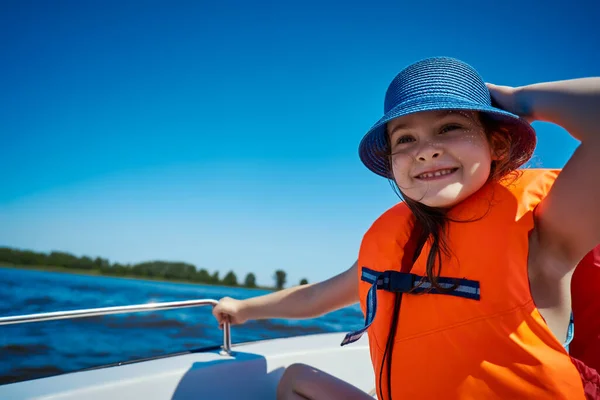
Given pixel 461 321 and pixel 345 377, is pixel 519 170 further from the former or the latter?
pixel 345 377

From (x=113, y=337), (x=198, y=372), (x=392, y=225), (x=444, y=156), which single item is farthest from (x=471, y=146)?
(x=113, y=337)

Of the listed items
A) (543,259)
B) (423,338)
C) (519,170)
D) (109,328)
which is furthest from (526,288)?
(109,328)

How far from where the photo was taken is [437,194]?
1172 millimetres

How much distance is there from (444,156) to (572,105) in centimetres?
33

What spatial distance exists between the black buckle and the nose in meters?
0.37

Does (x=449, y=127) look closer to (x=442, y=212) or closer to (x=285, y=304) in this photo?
(x=442, y=212)

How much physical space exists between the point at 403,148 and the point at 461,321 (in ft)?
1.79

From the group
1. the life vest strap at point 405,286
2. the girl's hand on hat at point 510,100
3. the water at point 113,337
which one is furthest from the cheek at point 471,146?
the water at point 113,337

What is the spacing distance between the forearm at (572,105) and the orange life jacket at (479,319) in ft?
0.84

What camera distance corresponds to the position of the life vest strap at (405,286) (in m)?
1.10

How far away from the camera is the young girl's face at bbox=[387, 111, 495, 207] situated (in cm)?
115

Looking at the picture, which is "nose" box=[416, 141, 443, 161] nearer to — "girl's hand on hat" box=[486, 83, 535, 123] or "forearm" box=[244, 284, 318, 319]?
"girl's hand on hat" box=[486, 83, 535, 123]

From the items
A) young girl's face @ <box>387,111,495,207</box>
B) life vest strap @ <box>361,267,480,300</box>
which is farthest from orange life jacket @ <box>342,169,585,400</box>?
young girl's face @ <box>387,111,495,207</box>

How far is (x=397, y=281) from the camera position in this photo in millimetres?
1251
